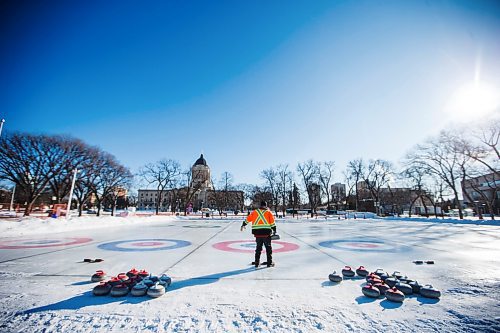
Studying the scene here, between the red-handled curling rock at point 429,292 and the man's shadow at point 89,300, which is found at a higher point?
the red-handled curling rock at point 429,292

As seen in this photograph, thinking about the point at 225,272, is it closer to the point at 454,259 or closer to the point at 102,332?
the point at 102,332

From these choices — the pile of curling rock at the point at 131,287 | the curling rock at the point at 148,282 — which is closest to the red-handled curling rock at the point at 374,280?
the pile of curling rock at the point at 131,287

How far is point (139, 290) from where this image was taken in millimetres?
3559

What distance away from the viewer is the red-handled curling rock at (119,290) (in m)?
3.51

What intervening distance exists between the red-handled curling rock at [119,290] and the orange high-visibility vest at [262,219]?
126 inches

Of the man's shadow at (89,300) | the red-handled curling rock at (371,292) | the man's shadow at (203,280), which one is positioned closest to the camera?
the man's shadow at (89,300)

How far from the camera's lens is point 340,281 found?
4395mm

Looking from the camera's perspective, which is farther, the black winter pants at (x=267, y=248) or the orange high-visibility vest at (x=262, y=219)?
the orange high-visibility vest at (x=262, y=219)

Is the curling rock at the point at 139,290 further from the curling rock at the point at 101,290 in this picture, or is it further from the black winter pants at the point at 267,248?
the black winter pants at the point at 267,248

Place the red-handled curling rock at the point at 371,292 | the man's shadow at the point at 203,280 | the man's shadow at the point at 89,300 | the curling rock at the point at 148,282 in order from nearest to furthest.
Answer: the man's shadow at the point at 89,300, the red-handled curling rock at the point at 371,292, the curling rock at the point at 148,282, the man's shadow at the point at 203,280

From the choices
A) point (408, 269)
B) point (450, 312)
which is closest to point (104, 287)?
point (450, 312)

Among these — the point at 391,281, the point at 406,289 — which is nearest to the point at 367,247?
the point at 391,281

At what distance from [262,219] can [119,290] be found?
3.40 meters

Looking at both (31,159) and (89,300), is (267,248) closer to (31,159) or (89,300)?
(89,300)
